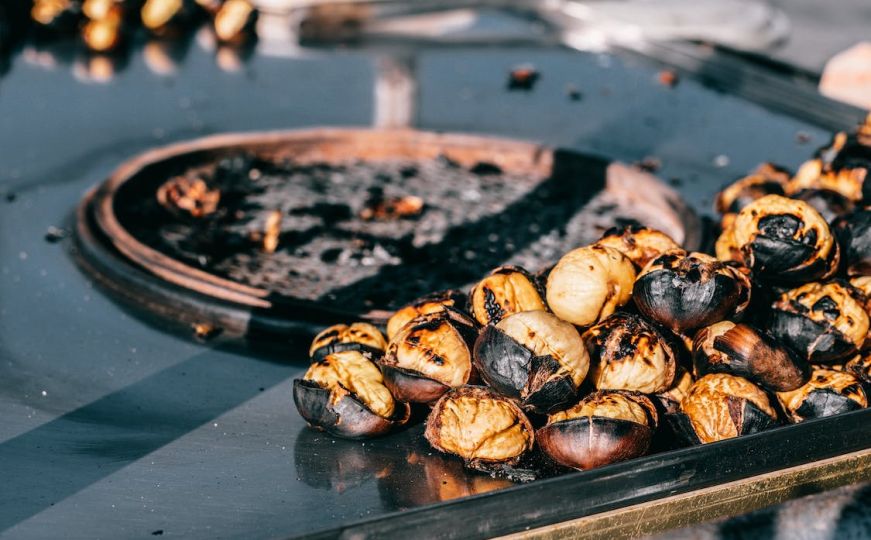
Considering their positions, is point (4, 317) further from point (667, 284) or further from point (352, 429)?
point (667, 284)

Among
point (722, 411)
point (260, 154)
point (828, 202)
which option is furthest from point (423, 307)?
point (260, 154)

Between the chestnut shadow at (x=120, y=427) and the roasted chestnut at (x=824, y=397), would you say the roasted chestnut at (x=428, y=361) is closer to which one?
the chestnut shadow at (x=120, y=427)

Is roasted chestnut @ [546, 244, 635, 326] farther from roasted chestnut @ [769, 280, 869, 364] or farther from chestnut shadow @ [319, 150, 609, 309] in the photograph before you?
chestnut shadow @ [319, 150, 609, 309]

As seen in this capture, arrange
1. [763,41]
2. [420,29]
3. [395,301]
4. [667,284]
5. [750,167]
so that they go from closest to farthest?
[667,284]
[395,301]
[750,167]
[763,41]
[420,29]

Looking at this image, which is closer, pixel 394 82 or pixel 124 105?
pixel 124 105

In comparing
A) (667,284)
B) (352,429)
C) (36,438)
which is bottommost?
(36,438)

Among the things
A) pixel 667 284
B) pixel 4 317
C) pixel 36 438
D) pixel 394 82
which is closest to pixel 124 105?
pixel 394 82

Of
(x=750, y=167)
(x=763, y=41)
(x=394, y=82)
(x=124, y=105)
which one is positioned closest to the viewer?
(x=750, y=167)

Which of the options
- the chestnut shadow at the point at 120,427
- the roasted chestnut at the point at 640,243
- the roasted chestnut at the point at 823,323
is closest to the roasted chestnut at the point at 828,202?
the roasted chestnut at the point at 823,323
